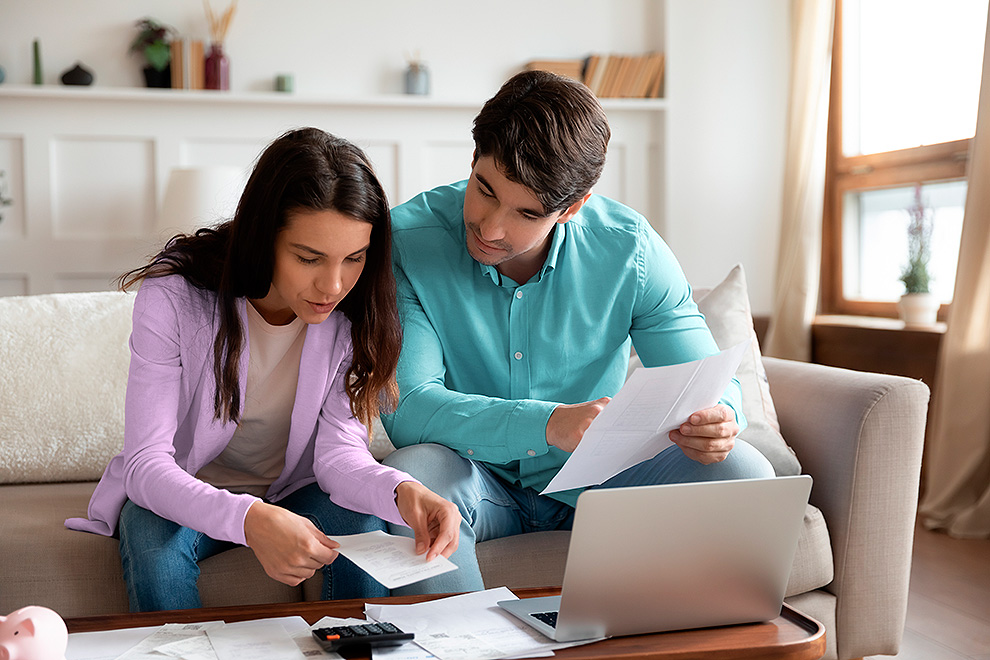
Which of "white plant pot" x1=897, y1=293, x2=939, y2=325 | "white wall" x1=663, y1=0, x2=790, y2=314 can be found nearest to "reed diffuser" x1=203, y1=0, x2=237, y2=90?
"white wall" x1=663, y1=0, x2=790, y2=314

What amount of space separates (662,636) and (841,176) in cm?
320

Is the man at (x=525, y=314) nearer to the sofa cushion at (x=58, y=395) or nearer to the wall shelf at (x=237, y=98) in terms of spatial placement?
the sofa cushion at (x=58, y=395)

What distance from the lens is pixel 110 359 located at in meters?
1.83

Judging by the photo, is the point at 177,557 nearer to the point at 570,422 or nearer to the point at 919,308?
the point at 570,422

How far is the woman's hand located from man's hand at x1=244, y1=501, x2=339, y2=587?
0.11 meters

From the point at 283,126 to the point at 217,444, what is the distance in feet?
9.12

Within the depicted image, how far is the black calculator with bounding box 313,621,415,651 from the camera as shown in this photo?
90cm

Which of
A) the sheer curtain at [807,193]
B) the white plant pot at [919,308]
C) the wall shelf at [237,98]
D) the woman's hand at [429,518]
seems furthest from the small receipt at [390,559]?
the wall shelf at [237,98]

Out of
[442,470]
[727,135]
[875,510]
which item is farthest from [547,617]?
[727,135]

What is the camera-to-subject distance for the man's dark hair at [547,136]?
1.35 metres

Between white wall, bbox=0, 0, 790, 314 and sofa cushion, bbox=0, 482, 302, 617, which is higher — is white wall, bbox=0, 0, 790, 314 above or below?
above

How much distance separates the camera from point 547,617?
991mm

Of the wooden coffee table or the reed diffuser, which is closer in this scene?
the wooden coffee table

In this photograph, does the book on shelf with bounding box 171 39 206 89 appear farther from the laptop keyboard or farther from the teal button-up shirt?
the laptop keyboard
